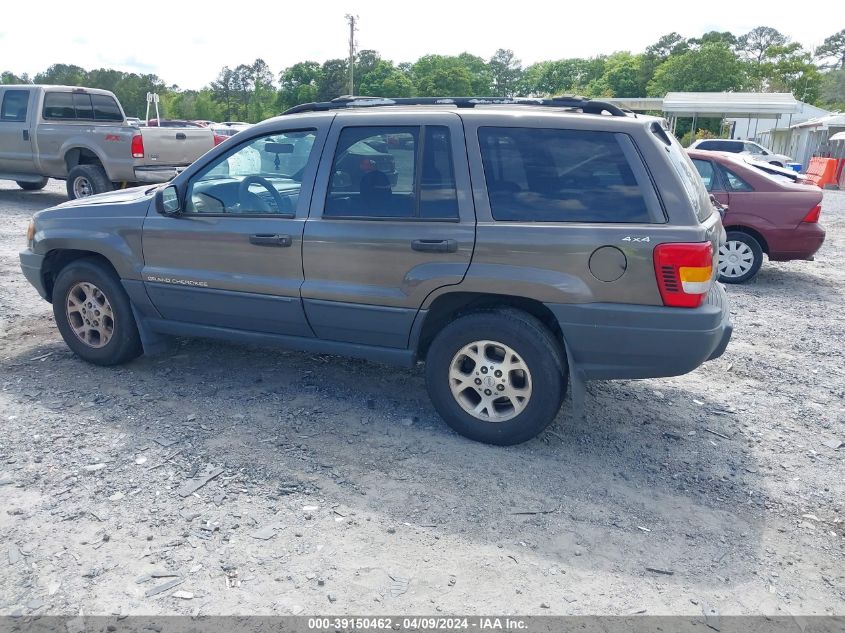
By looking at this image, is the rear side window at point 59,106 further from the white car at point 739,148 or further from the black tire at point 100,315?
the white car at point 739,148

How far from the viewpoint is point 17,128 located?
1290 centimetres

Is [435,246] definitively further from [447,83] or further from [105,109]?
[447,83]

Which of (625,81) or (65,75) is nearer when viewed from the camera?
(65,75)

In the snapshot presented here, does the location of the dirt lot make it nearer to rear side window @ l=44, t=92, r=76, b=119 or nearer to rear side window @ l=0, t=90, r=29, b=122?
rear side window @ l=44, t=92, r=76, b=119

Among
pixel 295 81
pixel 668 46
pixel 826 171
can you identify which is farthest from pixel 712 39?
pixel 826 171

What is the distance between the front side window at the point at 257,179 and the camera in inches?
174

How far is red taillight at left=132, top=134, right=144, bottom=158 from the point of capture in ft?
38.8

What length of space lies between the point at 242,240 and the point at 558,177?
2.00 metres

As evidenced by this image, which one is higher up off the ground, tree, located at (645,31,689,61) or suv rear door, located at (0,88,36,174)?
tree, located at (645,31,689,61)

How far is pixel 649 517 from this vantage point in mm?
3451

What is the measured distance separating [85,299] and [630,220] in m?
3.83

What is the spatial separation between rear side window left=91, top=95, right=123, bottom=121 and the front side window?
9.91m

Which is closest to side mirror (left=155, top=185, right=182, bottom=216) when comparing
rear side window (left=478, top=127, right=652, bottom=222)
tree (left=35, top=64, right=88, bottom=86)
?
rear side window (left=478, top=127, right=652, bottom=222)

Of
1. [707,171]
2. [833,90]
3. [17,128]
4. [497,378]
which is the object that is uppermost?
[833,90]
